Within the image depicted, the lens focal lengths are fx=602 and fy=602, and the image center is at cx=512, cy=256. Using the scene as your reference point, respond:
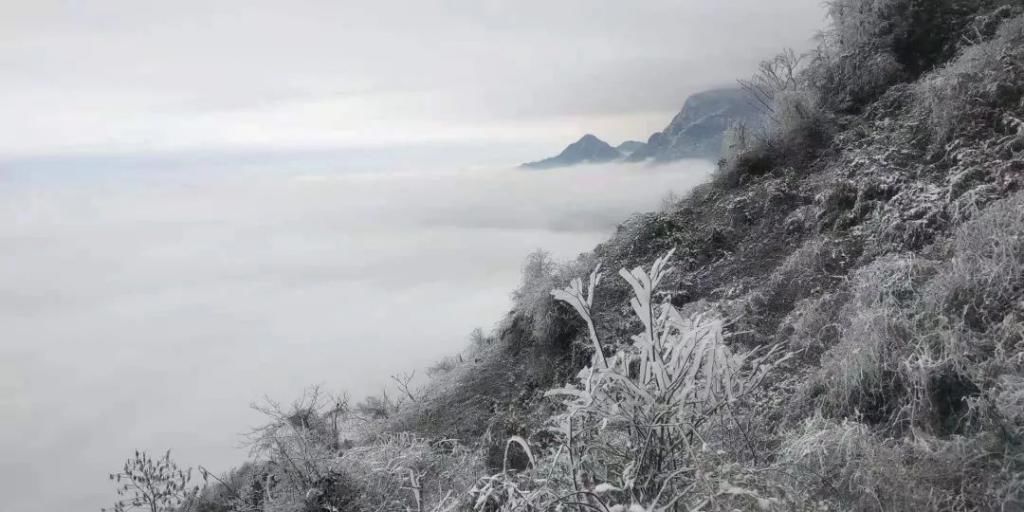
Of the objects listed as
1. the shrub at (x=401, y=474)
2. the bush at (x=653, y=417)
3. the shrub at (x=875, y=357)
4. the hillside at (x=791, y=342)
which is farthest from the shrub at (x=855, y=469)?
the shrub at (x=401, y=474)

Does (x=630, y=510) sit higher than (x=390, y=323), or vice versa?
(x=630, y=510)

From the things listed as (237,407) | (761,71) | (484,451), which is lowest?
(237,407)

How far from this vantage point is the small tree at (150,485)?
36.9ft

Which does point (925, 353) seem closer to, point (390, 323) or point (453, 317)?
point (453, 317)

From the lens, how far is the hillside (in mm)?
3650

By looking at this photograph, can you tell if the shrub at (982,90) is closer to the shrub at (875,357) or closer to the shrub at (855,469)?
the shrub at (875,357)

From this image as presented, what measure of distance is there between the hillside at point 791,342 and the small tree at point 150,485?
1.20 meters

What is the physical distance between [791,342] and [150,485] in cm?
1154

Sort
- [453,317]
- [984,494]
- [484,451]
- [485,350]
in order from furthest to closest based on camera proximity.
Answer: [453,317], [485,350], [484,451], [984,494]

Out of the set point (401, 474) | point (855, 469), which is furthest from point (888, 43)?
point (401, 474)

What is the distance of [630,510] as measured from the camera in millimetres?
2629

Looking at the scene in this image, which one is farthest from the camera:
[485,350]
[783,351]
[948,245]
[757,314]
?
[485,350]

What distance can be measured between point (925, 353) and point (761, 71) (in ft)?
42.7

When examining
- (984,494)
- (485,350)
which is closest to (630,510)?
(984,494)
